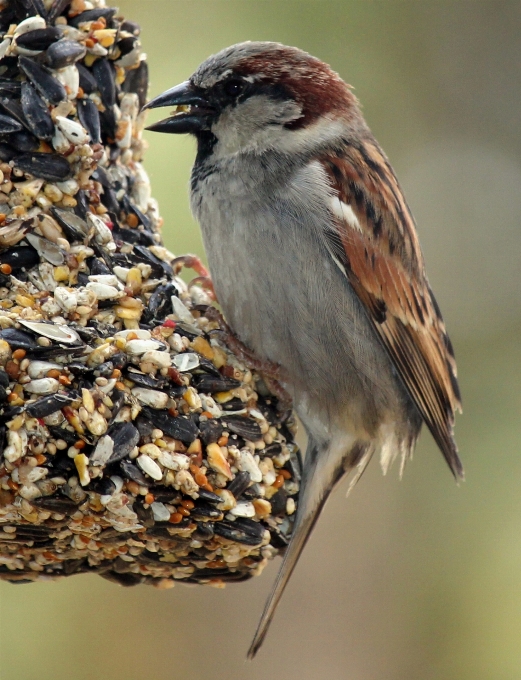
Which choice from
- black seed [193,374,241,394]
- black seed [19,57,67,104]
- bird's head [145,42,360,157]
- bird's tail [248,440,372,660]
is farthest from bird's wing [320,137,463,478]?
black seed [19,57,67,104]

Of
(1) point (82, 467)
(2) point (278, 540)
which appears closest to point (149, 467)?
(1) point (82, 467)

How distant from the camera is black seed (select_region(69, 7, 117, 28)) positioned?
7.94 ft

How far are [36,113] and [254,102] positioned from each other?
2.48 feet

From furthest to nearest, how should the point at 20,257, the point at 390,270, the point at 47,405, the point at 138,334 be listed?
the point at 390,270 → the point at 20,257 → the point at 138,334 → the point at 47,405

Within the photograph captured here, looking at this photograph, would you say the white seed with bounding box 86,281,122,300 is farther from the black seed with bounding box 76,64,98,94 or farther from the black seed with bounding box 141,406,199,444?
the black seed with bounding box 76,64,98,94

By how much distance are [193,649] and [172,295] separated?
2.96m

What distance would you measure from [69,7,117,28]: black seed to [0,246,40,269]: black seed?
0.63 m

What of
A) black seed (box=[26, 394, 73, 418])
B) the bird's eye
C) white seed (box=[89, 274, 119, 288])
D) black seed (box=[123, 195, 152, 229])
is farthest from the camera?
the bird's eye

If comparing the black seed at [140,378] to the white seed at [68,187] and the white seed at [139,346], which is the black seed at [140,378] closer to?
the white seed at [139,346]

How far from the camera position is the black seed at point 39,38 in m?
2.27

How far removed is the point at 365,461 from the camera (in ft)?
9.58

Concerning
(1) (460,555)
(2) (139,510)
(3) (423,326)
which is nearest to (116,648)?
(1) (460,555)

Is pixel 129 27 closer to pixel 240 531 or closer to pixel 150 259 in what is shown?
pixel 150 259

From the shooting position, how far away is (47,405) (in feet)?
6.16
